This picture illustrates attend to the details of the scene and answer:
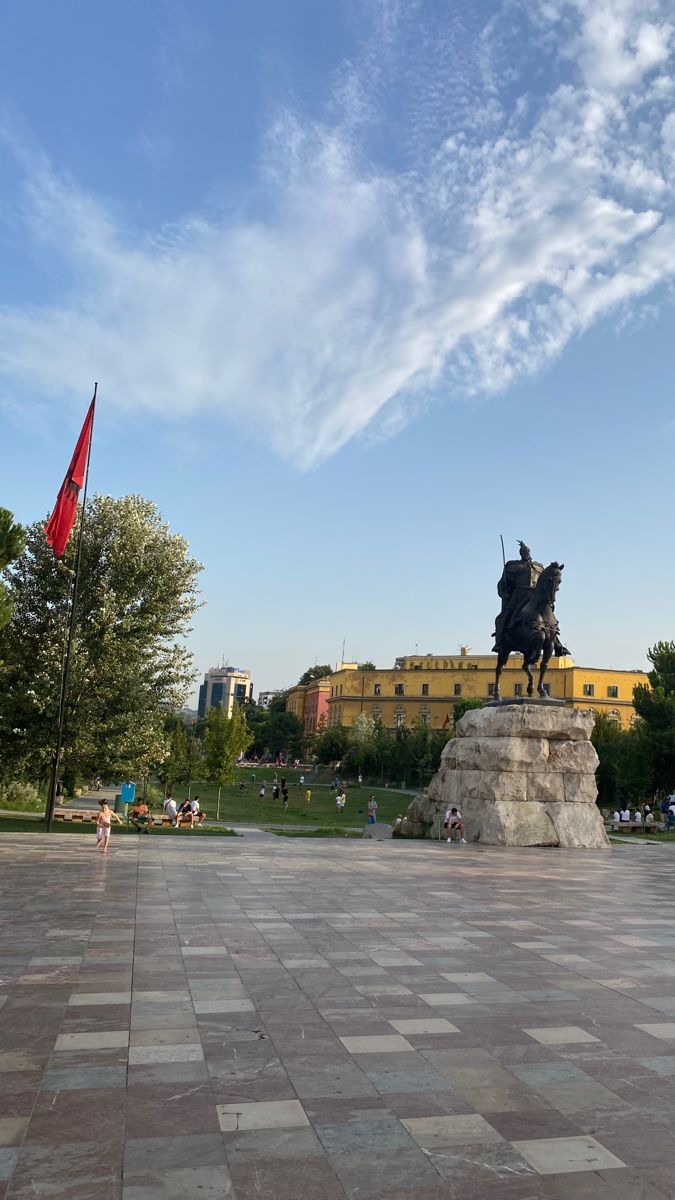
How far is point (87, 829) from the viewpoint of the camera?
23.0 metres

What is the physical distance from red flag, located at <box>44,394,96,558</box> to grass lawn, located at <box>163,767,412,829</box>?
1586cm

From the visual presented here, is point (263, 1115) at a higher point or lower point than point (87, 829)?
higher

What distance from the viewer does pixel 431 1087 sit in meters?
4.66

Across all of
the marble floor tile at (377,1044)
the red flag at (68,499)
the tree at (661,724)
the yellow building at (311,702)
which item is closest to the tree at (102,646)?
the red flag at (68,499)

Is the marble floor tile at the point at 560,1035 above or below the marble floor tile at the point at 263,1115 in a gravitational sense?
above

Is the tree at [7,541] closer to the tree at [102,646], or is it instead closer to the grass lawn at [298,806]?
the tree at [102,646]

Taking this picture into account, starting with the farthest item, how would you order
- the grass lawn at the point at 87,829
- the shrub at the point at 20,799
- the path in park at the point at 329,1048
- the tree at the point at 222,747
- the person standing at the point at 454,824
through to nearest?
the tree at the point at 222,747 < the shrub at the point at 20,799 < the person standing at the point at 454,824 < the grass lawn at the point at 87,829 < the path in park at the point at 329,1048

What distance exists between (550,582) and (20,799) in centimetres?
2055

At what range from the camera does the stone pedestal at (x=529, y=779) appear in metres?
21.3

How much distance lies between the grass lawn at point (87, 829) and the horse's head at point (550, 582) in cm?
1108

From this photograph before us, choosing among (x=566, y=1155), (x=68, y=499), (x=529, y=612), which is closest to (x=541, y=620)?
(x=529, y=612)

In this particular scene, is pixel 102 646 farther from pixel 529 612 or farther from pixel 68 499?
pixel 529 612

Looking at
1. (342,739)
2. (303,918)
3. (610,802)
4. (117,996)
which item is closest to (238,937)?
(303,918)

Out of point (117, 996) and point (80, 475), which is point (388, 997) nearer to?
point (117, 996)
